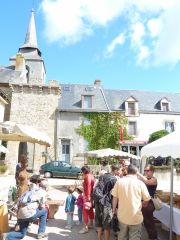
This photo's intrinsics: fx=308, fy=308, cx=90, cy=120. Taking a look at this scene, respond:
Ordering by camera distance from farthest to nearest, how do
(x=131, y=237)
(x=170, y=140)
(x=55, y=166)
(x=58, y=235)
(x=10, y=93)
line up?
(x=10, y=93) < (x=55, y=166) < (x=58, y=235) < (x=170, y=140) < (x=131, y=237)

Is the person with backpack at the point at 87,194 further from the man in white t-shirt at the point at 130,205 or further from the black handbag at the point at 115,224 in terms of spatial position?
the man in white t-shirt at the point at 130,205

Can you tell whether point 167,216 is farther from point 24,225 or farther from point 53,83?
point 53,83

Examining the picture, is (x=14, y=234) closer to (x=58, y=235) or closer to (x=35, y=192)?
(x=35, y=192)

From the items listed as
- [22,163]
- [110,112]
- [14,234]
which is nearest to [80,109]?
[110,112]

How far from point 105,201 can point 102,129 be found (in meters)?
24.7

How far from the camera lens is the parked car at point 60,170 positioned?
2504cm

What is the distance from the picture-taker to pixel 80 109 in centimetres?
3183

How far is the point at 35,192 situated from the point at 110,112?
83.5 ft

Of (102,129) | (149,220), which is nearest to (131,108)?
(102,129)

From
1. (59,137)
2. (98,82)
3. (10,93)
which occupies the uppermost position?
(98,82)

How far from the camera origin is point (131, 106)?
3338 centimetres

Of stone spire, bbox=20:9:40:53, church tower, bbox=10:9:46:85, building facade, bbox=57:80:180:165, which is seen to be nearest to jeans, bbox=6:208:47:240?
building facade, bbox=57:80:180:165

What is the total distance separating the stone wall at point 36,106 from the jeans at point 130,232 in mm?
25676

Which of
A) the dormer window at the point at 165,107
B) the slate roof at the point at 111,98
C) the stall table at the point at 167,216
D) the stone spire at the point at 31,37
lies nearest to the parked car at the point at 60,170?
the slate roof at the point at 111,98
